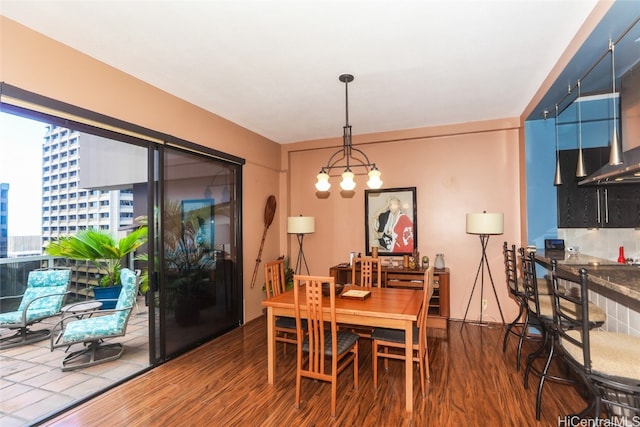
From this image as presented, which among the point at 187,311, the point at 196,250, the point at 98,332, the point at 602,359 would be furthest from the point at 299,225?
the point at 602,359

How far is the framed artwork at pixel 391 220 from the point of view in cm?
501

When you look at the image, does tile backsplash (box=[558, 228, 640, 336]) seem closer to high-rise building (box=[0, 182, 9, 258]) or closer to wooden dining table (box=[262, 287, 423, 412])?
wooden dining table (box=[262, 287, 423, 412])

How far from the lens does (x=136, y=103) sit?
10.2ft

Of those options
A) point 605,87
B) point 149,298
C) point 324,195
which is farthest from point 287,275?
point 605,87

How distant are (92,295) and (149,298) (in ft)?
4.42

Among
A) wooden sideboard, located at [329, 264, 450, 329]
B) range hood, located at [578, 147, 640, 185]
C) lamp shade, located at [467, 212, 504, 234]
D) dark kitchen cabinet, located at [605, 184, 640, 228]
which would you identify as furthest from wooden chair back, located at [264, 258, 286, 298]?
dark kitchen cabinet, located at [605, 184, 640, 228]

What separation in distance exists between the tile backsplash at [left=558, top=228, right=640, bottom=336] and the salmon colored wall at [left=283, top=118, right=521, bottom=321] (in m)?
0.66

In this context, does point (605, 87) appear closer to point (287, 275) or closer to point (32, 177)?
point (287, 275)

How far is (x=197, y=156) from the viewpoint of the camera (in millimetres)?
3982

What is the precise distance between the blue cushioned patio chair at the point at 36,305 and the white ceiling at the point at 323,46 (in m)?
2.48

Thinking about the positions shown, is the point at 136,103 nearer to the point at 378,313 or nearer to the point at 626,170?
the point at 378,313

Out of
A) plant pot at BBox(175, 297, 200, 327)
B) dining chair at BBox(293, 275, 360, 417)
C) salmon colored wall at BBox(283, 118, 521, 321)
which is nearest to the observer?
dining chair at BBox(293, 275, 360, 417)

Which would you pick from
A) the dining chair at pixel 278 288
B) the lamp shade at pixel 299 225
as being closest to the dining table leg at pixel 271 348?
the dining chair at pixel 278 288

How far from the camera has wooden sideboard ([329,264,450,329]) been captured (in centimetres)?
436
